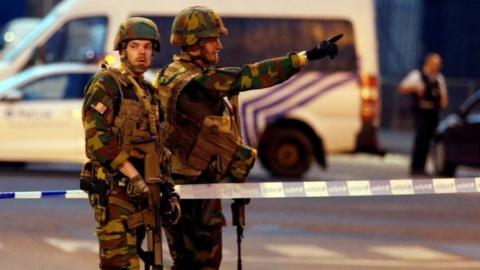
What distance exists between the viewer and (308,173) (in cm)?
2019

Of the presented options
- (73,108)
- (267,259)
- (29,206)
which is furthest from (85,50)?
(267,259)

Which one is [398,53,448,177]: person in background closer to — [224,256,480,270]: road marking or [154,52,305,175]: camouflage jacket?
[224,256,480,270]: road marking

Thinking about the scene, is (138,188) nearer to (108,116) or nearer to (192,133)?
(108,116)

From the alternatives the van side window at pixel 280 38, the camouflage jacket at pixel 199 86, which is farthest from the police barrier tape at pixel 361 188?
the van side window at pixel 280 38

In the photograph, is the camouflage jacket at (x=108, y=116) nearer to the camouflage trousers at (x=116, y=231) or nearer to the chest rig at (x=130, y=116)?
the chest rig at (x=130, y=116)

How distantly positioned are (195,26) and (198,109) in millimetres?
422

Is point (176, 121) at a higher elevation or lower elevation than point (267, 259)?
higher

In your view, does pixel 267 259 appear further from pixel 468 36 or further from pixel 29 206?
pixel 468 36

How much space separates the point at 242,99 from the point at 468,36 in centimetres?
1463

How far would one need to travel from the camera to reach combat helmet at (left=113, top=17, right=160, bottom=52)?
7266 mm

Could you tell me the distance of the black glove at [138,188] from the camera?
7.12 m

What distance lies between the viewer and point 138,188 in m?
7.12

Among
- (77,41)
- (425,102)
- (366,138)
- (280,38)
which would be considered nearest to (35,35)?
(77,41)

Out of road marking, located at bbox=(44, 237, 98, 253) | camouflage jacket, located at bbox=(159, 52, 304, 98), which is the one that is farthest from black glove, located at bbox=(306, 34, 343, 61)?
road marking, located at bbox=(44, 237, 98, 253)
